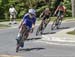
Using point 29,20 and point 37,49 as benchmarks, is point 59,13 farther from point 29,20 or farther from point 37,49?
point 29,20

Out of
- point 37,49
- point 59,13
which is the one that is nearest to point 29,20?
point 37,49

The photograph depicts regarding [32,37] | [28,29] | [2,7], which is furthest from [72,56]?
[2,7]

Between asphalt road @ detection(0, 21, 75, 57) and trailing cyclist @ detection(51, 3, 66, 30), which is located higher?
trailing cyclist @ detection(51, 3, 66, 30)

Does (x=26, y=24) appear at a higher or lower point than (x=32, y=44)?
higher

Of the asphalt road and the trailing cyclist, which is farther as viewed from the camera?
the trailing cyclist

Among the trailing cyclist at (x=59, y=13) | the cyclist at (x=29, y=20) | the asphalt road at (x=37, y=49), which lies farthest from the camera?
the trailing cyclist at (x=59, y=13)

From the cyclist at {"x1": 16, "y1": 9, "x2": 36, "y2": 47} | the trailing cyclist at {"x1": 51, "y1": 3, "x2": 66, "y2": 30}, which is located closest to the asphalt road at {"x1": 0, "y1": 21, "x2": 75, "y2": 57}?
the cyclist at {"x1": 16, "y1": 9, "x2": 36, "y2": 47}

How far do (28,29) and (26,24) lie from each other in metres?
0.22

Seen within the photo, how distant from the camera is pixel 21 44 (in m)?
16.4

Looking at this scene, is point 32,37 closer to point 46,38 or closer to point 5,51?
point 46,38

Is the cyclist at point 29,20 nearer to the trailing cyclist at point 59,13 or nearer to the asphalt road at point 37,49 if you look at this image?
the asphalt road at point 37,49

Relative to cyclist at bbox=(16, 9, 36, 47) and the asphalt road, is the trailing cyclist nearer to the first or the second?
the asphalt road

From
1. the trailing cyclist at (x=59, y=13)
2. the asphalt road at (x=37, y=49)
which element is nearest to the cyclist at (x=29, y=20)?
the asphalt road at (x=37, y=49)

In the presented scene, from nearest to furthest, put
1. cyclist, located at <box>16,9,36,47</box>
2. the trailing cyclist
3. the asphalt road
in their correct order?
the asphalt road
cyclist, located at <box>16,9,36,47</box>
the trailing cyclist
